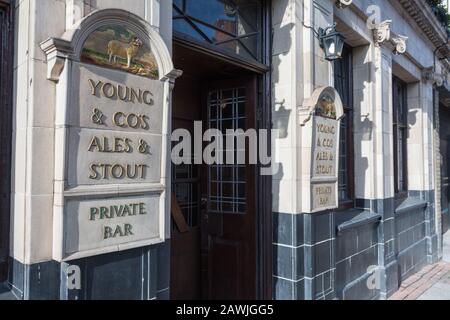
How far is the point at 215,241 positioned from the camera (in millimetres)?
4320

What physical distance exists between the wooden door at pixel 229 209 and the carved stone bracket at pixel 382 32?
2.59m

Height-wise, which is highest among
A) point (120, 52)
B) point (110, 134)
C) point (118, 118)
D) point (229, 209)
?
point (120, 52)

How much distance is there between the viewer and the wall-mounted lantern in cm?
383

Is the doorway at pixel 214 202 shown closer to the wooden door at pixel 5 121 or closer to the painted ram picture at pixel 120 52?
the painted ram picture at pixel 120 52

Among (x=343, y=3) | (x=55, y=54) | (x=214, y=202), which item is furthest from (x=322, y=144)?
(x=55, y=54)

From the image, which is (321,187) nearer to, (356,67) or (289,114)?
(289,114)

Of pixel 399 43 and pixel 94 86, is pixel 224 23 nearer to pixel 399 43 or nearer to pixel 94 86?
pixel 94 86

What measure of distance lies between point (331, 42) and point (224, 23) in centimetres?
124

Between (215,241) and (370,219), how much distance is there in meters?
2.36

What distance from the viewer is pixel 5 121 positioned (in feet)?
6.94

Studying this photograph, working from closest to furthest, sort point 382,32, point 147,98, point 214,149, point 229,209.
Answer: point 147,98, point 229,209, point 214,149, point 382,32

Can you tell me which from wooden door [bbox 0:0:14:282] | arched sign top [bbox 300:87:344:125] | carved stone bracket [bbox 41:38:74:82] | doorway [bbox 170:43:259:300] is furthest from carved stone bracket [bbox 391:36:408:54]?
wooden door [bbox 0:0:14:282]

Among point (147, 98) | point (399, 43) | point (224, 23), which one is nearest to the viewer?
point (147, 98)
